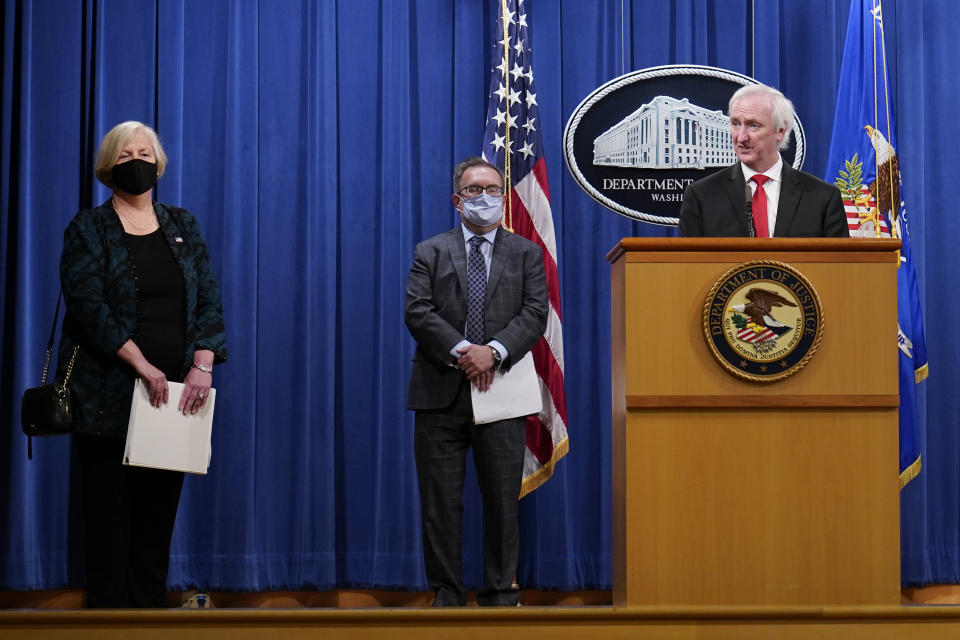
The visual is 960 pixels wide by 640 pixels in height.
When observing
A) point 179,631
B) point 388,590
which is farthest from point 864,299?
point 388,590

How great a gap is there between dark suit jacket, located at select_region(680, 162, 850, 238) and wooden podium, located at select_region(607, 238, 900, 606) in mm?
397

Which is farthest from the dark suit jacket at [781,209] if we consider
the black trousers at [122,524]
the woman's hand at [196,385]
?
the black trousers at [122,524]

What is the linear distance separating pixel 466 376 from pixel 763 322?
104cm

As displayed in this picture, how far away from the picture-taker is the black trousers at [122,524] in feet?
8.80

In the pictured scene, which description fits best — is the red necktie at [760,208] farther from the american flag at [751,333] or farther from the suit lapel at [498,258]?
the suit lapel at [498,258]

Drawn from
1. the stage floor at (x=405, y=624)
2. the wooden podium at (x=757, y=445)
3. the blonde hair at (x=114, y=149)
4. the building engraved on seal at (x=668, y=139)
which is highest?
the building engraved on seal at (x=668, y=139)

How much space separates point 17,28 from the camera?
4230 millimetres

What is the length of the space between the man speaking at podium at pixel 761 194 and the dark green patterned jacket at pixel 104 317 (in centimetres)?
141

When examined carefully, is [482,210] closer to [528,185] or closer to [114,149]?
[528,185]

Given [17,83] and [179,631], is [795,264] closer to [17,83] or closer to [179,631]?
[179,631]

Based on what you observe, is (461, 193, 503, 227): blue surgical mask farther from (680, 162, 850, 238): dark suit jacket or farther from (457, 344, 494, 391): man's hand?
(680, 162, 850, 238): dark suit jacket

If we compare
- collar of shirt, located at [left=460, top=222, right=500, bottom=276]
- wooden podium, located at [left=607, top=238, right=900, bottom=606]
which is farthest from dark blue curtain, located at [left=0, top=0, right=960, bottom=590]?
wooden podium, located at [left=607, top=238, right=900, bottom=606]

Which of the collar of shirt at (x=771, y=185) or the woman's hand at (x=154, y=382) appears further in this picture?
the collar of shirt at (x=771, y=185)

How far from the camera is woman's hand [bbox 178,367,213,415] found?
110 inches
